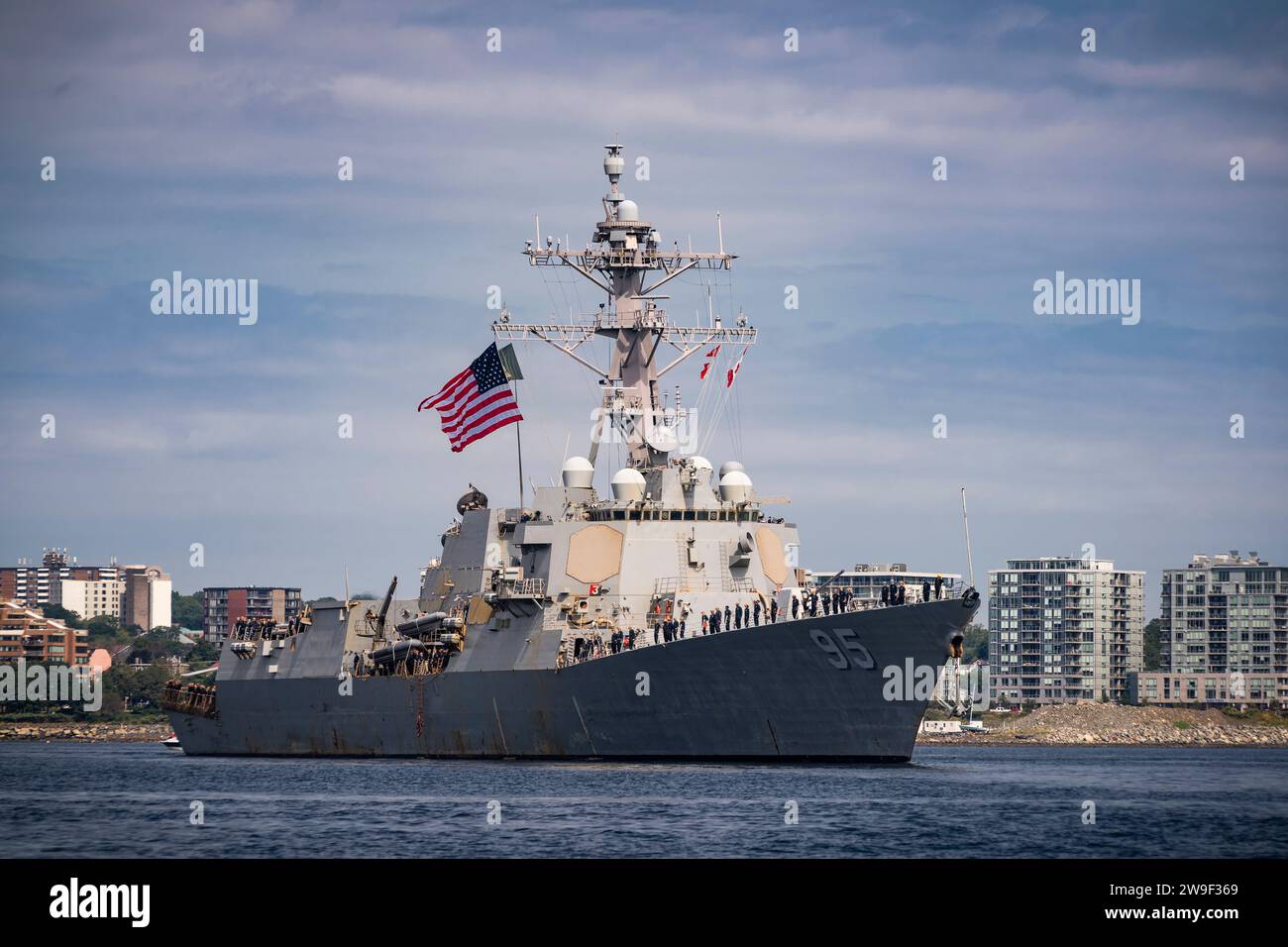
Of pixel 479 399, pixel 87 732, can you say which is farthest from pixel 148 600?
pixel 479 399

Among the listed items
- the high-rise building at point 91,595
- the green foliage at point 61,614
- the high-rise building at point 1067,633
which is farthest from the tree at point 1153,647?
the high-rise building at point 91,595

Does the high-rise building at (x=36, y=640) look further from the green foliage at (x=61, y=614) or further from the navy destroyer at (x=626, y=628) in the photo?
the navy destroyer at (x=626, y=628)

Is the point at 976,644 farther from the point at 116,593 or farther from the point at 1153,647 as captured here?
the point at 116,593

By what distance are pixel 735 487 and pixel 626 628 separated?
4850 mm

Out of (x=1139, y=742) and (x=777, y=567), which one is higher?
(x=777, y=567)

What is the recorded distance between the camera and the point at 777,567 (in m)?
45.8

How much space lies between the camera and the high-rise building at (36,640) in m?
124

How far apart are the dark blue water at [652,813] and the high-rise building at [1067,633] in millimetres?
80465

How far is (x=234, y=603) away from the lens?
161 metres

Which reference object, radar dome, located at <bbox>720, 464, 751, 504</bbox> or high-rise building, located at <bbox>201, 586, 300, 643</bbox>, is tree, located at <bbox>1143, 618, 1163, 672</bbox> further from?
radar dome, located at <bbox>720, 464, 751, 504</bbox>
